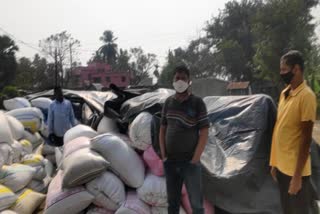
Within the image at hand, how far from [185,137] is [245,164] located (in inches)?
34.5

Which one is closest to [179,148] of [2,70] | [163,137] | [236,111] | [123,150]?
[163,137]

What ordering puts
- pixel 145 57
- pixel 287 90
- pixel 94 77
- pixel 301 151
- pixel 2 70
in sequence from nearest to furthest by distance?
pixel 301 151 < pixel 287 90 < pixel 2 70 < pixel 94 77 < pixel 145 57

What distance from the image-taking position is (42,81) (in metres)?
39.2

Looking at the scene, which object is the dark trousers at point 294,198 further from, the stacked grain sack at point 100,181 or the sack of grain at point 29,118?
the sack of grain at point 29,118

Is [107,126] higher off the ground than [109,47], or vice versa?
[109,47]

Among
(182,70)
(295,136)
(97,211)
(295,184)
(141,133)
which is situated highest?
(182,70)

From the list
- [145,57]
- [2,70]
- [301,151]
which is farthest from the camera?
[145,57]

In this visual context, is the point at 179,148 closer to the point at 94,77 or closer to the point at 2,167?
the point at 2,167

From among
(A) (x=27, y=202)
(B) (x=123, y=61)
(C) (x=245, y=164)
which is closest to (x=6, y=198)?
(A) (x=27, y=202)

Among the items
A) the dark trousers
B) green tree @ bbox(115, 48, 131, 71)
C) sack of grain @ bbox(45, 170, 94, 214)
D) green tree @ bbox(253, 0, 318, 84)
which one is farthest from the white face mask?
green tree @ bbox(115, 48, 131, 71)

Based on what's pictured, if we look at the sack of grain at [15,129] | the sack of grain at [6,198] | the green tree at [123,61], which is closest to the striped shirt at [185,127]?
the sack of grain at [6,198]

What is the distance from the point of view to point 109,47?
60.8 m

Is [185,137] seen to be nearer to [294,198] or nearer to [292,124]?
[292,124]

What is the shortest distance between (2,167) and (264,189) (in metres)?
2.81
